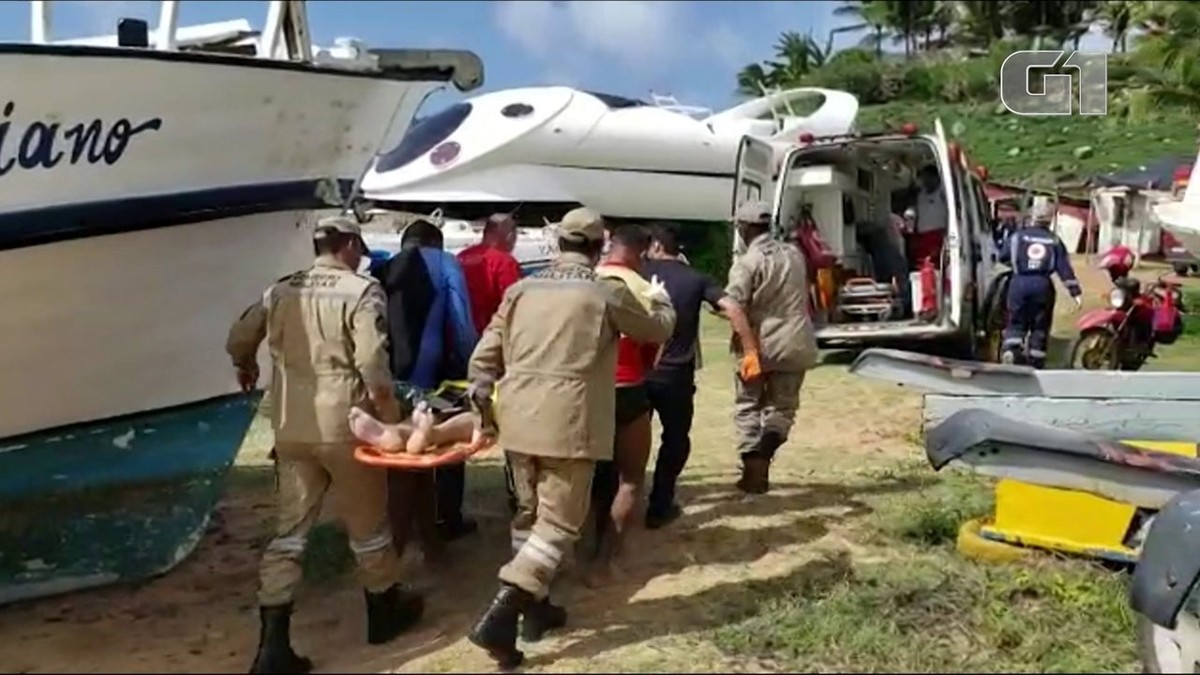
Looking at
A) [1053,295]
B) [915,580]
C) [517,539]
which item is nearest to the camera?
[517,539]

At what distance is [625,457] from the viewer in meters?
5.29

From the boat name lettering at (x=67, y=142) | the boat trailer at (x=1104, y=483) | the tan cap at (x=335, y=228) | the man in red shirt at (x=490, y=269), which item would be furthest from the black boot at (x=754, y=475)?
the boat name lettering at (x=67, y=142)

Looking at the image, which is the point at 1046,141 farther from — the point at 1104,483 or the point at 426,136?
the point at 1104,483

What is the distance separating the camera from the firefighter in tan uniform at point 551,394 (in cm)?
420

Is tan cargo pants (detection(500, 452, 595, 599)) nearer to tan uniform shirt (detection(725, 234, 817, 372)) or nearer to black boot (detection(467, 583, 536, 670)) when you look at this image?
black boot (detection(467, 583, 536, 670))

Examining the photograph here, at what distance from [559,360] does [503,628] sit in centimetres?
84

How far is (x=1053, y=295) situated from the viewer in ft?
31.0

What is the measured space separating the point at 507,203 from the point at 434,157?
2.92 feet

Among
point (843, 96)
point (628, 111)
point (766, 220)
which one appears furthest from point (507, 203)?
point (766, 220)

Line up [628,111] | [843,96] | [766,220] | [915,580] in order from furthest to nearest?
[843,96]
[628,111]
[766,220]
[915,580]

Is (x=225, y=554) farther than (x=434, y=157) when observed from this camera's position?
No

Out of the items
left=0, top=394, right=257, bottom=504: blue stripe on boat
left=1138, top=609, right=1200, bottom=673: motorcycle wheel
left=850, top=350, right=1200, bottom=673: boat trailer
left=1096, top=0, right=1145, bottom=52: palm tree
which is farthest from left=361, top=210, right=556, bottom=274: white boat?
left=1096, top=0, right=1145, bottom=52: palm tree

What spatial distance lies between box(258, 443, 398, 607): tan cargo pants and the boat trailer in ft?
7.10

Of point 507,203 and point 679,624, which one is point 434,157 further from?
point 679,624
